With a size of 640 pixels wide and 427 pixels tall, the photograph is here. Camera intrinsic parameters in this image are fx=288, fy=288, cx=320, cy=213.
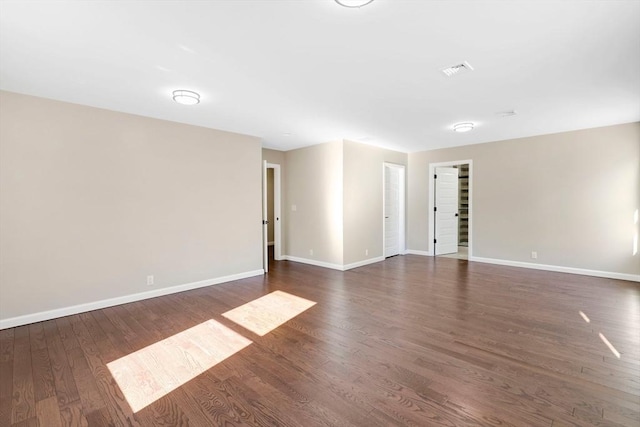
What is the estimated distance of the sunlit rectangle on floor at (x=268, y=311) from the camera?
319 cm

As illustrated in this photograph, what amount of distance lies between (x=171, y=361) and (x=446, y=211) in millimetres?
6778

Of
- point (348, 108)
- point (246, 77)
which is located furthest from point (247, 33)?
point (348, 108)

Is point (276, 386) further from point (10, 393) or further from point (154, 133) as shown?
point (154, 133)

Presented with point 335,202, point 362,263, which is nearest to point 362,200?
point 335,202

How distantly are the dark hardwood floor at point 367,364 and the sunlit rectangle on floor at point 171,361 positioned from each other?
0.19 feet

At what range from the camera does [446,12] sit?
6.29 ft

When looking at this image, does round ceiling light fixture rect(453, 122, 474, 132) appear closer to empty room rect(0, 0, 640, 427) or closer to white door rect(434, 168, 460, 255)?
empty room rect(0, 0, 640, 427)

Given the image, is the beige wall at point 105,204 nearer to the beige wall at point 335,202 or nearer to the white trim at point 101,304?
the white trim at point 101,304

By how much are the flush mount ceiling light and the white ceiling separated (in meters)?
0.12

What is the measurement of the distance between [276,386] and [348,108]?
10.5 ft

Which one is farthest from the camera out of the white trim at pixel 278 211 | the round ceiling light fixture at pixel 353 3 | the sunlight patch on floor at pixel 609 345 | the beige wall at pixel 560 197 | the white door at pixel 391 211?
the white door at pixel 391 211

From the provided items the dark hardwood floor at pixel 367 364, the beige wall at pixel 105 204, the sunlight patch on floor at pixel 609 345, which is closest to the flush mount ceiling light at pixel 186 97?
the beige wall at pixel 105 204

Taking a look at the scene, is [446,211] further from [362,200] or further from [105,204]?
[105,204]

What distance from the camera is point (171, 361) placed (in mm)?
2473
